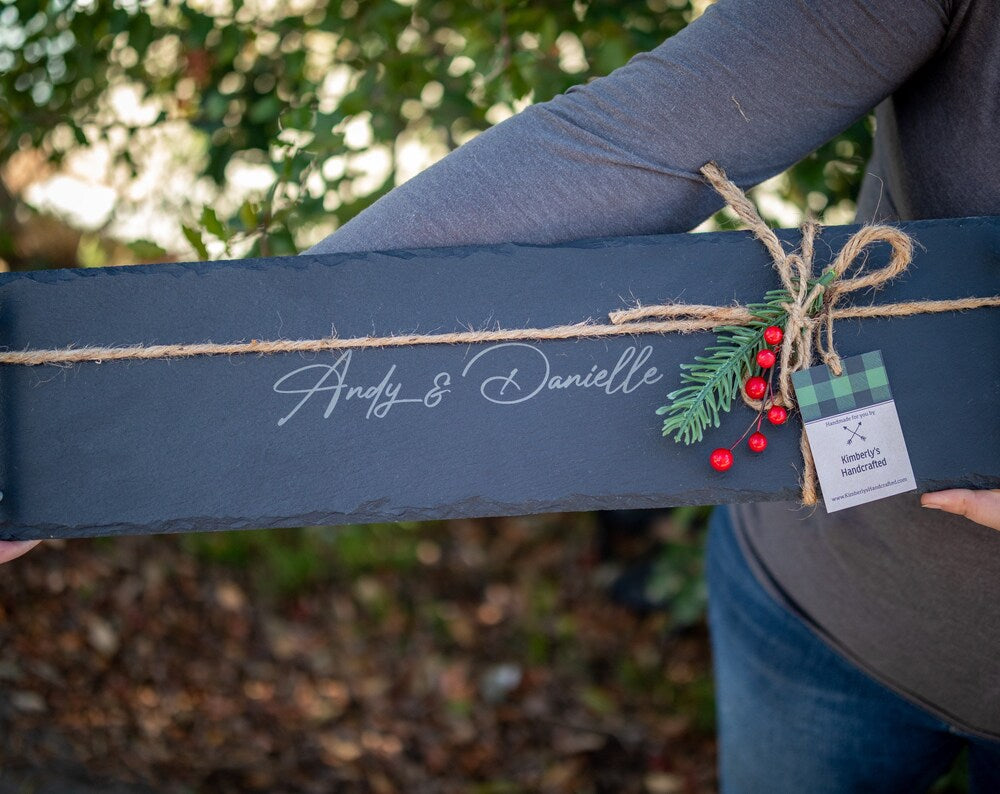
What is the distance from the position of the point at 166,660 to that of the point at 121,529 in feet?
5.55

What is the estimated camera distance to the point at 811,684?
1.04 meters

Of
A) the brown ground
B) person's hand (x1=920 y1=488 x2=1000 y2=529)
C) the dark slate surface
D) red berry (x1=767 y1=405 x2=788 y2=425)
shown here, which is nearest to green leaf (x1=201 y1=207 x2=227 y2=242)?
the dark slate surface

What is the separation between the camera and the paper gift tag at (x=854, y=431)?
0.74 meters

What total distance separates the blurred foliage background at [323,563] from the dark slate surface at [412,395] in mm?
349

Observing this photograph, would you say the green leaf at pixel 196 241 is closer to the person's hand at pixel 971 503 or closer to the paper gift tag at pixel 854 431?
the paper gift tag at pixel 854 431

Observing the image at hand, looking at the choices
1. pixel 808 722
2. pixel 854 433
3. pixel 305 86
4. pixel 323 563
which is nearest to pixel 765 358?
pixel 854 433

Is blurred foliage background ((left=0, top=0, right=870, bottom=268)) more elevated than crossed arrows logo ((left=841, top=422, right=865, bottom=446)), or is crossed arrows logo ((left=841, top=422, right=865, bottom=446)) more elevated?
blurred foliage background ((left=0, top=0, right=870, bottom=268))

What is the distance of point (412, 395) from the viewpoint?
0.76 metres

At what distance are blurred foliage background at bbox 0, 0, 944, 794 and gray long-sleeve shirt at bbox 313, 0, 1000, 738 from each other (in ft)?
1.53

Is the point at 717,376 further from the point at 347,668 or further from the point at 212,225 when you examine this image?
the point at 347,668

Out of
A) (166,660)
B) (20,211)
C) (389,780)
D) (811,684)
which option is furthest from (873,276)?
(20,211)

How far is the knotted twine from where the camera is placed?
74cm

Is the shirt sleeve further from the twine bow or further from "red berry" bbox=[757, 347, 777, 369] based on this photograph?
"red berry" bbox=[757, 347, 777, 369]

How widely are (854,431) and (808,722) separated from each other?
530 millimetres
